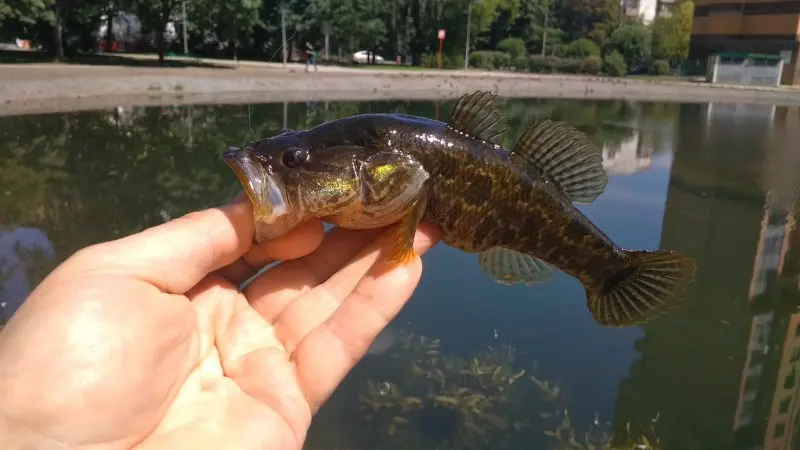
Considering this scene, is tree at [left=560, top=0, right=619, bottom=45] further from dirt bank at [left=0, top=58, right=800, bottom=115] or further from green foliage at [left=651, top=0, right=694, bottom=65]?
dirt bank at [left=0, top=58, right=800, bottom=115]

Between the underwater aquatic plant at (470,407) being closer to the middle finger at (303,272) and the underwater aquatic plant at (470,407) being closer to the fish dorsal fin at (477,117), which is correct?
the middle finger at (303,272)

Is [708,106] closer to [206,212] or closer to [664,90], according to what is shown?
[664,90]

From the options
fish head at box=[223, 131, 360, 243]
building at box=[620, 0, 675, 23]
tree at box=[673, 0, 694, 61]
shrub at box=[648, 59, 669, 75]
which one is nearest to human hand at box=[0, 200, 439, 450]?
fish head at box=[223, 131, 360, 243]

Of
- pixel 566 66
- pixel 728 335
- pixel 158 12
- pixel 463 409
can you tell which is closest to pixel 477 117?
pixel 463 409

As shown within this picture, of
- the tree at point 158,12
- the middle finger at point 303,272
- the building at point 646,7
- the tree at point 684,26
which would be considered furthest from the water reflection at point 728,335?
the building at point 646,7

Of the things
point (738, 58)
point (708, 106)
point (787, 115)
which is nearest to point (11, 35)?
point (708, 106)

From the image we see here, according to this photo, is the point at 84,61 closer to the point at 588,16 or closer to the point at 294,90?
the point at 294,90

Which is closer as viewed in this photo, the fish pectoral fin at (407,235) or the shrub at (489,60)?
the fish pectoral fin at (407,235)
